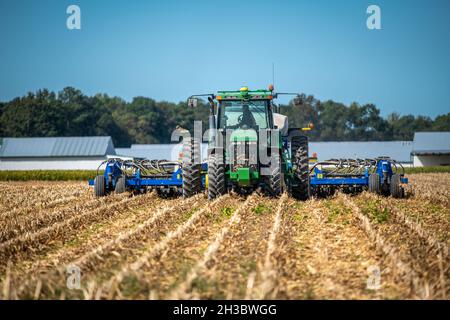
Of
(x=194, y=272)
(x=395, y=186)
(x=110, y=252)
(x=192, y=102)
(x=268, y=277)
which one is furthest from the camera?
(x=395, y=186)

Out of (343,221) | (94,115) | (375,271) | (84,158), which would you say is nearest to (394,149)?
(84,158)

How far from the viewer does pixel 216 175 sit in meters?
11.2

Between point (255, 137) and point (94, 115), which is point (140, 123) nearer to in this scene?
point (94, 115)

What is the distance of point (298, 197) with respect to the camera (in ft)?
40.6

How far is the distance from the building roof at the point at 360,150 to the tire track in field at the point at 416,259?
4610 cm

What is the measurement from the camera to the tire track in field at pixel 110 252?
15.1ft

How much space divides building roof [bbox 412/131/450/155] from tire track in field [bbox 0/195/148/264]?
1796 inches

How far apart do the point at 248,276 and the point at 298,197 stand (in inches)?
303

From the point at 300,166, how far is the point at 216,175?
2.12 meters

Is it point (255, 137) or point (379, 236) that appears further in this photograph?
point (255, 137)

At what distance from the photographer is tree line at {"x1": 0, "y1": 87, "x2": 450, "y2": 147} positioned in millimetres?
67188

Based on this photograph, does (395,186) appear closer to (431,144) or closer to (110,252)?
(110,252)

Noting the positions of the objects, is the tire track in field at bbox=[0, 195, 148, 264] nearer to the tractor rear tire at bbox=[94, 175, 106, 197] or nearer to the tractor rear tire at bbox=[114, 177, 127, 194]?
the tractor rear tire at bbox=[114, 177, 127, 194]

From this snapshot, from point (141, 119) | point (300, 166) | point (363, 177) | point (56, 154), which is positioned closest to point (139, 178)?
point (300, 166)
